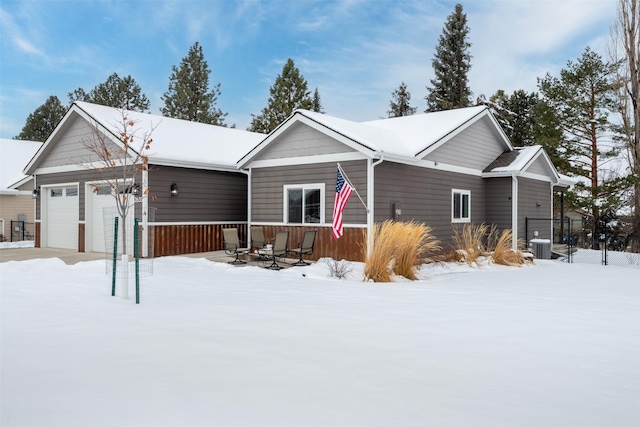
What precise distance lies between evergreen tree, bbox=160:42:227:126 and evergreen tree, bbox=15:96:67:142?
11.0 m

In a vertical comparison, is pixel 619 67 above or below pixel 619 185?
above

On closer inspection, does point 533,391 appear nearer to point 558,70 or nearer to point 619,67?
point 619,67

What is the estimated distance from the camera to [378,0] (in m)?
17.4

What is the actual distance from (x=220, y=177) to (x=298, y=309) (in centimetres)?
954

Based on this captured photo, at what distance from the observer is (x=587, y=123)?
866 inches

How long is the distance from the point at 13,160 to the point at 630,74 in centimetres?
2866

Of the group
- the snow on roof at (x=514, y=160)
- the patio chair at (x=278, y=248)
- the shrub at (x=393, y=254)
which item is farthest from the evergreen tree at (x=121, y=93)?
the shrub at (x=393, y=254)

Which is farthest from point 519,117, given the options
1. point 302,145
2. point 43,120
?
point 43,120

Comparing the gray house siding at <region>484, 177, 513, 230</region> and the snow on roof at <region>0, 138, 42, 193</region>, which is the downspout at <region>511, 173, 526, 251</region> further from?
the snow on roof at <region>0, 138, 42, 193</region>

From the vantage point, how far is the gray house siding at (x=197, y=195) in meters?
13.8

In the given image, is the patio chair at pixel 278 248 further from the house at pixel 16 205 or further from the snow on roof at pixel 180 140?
the house at pixel 16 205

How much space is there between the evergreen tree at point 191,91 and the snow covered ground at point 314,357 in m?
28.5

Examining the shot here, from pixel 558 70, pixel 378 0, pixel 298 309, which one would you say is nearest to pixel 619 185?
pixel 558 70

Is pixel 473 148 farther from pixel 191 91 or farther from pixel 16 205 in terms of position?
pixel 191 91
